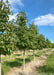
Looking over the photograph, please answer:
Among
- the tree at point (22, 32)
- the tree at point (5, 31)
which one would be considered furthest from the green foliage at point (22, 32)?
the tree at point (5, 31)

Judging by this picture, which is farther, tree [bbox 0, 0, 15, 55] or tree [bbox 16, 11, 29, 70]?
tree [bbox 16, 11, 29, 70]

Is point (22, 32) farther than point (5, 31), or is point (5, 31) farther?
point (22, 32)

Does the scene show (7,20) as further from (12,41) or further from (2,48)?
(2,48)

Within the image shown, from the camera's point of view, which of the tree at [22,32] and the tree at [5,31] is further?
the tree at [22,32]

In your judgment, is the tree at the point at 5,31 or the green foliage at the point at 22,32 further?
the green foliage at the point at 22,32

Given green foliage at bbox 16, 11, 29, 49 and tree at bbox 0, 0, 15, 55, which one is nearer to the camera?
tree at bbox 0, 0, 15, 55

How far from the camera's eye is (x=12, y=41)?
26.8ft

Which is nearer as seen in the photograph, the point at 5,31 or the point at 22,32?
the point at 5,31

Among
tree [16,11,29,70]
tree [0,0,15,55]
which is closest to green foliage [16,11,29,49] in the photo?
tree [16,11,29,70]

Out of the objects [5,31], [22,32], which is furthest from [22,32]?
[5,31]

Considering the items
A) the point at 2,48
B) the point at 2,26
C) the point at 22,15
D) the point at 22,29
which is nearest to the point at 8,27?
the point at 2,26

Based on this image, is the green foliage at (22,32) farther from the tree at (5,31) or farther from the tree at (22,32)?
the tree at (5,31)

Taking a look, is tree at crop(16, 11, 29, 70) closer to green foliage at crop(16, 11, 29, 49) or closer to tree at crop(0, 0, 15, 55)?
green foliage at crop(16, 11, 29, 49)

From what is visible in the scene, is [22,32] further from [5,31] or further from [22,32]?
[5,31]
